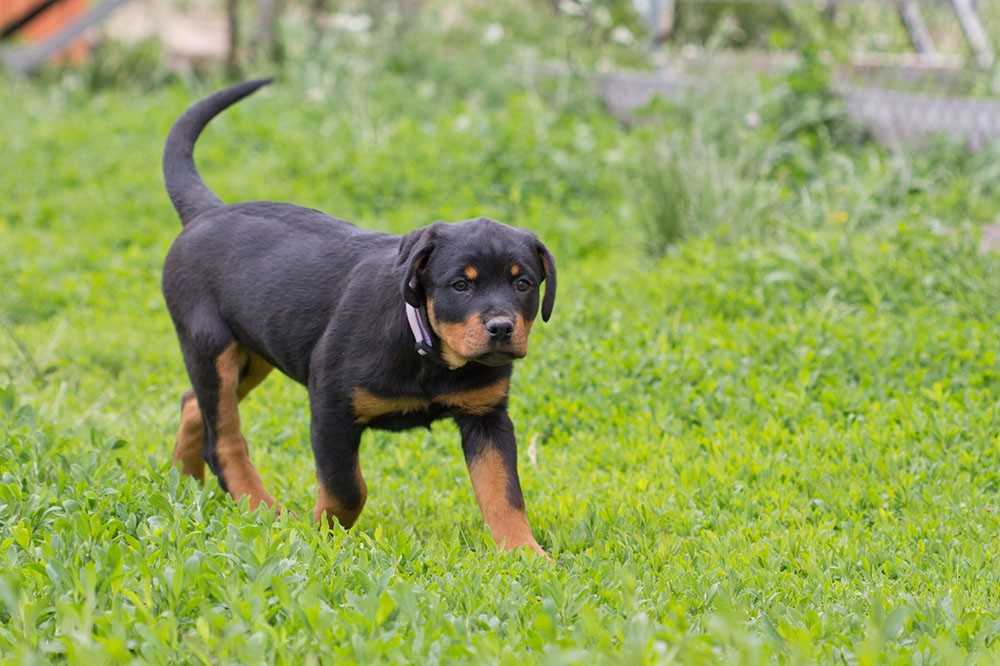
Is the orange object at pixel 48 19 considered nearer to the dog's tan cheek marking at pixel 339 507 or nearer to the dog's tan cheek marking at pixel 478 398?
the dog's tan cheek marking at pixel 339 507

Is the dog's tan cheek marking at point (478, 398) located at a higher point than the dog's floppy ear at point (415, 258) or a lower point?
lower

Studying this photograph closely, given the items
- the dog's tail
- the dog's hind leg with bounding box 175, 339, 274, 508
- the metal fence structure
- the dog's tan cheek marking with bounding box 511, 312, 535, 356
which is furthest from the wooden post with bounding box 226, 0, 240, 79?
the dog's tan cheek marking with bounding box 511, 312, 535, 356


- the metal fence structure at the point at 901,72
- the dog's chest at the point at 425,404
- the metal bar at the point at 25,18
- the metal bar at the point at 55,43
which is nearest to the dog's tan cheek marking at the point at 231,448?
the dog's chest at the point at 425,404

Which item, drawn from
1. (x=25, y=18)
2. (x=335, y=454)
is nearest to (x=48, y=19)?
(x=25, y=18)

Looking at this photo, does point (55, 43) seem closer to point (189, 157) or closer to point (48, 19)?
point (48, 19)

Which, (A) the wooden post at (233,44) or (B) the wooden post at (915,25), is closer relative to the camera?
(B) the wooden post at (915,25)

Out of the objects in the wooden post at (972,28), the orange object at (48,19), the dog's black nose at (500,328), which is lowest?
the orange object at (48,19)

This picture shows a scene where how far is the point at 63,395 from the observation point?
5.72m

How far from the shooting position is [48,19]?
55.6 ft

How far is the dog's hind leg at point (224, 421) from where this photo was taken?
4.61m

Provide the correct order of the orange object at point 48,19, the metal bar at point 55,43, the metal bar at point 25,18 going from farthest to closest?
the orange object at point 48,19, the metal bar at point 25,18, the metal bar at point 55,43

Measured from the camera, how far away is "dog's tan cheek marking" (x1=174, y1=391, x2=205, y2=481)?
4.96 metres

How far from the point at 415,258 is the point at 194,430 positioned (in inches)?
59.5

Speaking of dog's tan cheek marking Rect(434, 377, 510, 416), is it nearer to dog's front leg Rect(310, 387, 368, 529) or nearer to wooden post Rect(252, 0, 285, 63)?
dog's front leg Rect(310, 387, 368, 529)
